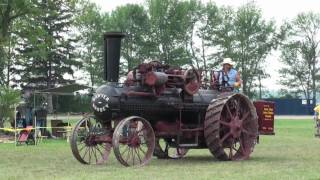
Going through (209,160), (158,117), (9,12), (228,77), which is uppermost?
(9,12)

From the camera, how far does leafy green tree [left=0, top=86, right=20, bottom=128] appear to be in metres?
27.2

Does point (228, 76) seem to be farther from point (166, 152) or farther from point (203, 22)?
point (203, 22)

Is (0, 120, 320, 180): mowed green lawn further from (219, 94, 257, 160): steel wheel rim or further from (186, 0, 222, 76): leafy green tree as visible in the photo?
(186, 0, 222, 76): leafy green tree

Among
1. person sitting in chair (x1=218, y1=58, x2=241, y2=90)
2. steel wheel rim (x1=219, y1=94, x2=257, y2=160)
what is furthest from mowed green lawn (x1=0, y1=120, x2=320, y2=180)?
person sitting in chair (x1=218, y1=58, x2=241, y2=90)

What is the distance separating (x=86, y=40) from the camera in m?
72.7

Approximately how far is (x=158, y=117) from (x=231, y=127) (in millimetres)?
1584

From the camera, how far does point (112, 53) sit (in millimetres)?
12688

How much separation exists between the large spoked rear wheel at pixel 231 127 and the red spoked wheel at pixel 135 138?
146 cm

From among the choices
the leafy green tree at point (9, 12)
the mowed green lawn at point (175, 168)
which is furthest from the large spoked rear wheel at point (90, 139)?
the leafy green tree at point (9, 12)

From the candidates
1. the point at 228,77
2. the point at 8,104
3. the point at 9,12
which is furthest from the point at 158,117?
the point at 9,12

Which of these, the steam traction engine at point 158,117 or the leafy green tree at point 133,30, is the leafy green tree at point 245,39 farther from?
the steam traction engine at point 158,117

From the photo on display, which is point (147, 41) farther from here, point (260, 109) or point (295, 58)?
point (260, 109)

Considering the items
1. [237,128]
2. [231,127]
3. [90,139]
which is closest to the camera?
[90,139]

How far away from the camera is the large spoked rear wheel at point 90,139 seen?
43.0 feet
